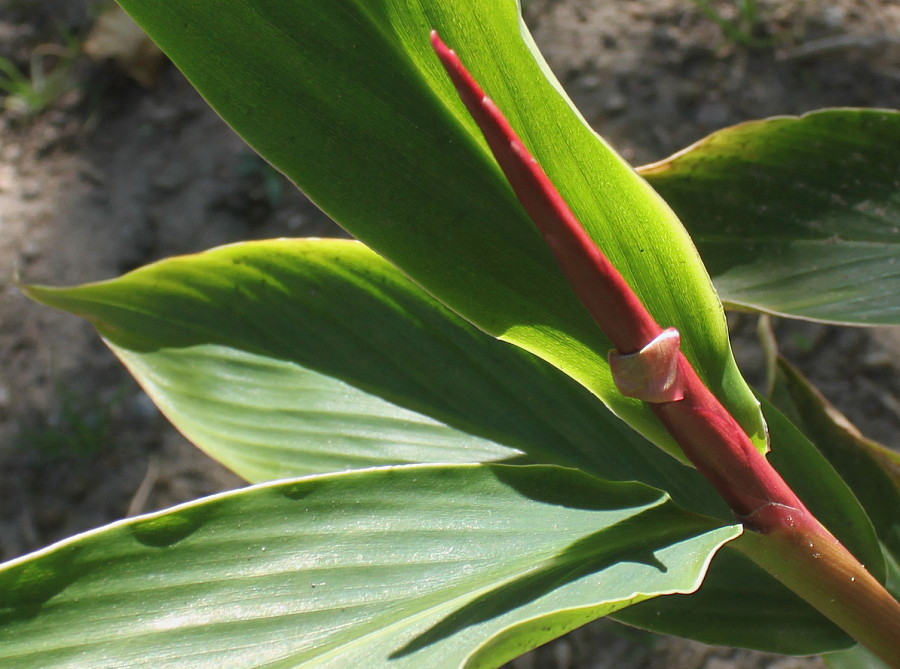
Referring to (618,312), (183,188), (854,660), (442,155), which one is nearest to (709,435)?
(618,312)

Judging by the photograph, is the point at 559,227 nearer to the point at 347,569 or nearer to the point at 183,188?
the point at 347,569

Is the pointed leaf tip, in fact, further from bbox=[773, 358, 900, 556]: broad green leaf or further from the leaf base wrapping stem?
bbox=[773, 358, 900, 556]: broad green leaf

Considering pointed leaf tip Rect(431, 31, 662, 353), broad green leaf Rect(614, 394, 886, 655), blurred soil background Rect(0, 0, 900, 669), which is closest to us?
pointed leaf tip Rect(431, 31, 662, 353)

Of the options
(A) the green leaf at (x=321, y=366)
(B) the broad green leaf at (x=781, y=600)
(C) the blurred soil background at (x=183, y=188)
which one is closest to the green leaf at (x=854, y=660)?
(B) the broad green leaf at (x=781, y=600)

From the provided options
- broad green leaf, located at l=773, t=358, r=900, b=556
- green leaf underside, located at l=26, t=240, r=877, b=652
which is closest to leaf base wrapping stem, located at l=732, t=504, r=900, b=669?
green leaf underside, located at l=26, t=240, r=877, b=652

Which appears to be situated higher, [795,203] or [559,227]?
[559,227]

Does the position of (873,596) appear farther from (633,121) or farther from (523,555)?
(633,121)
